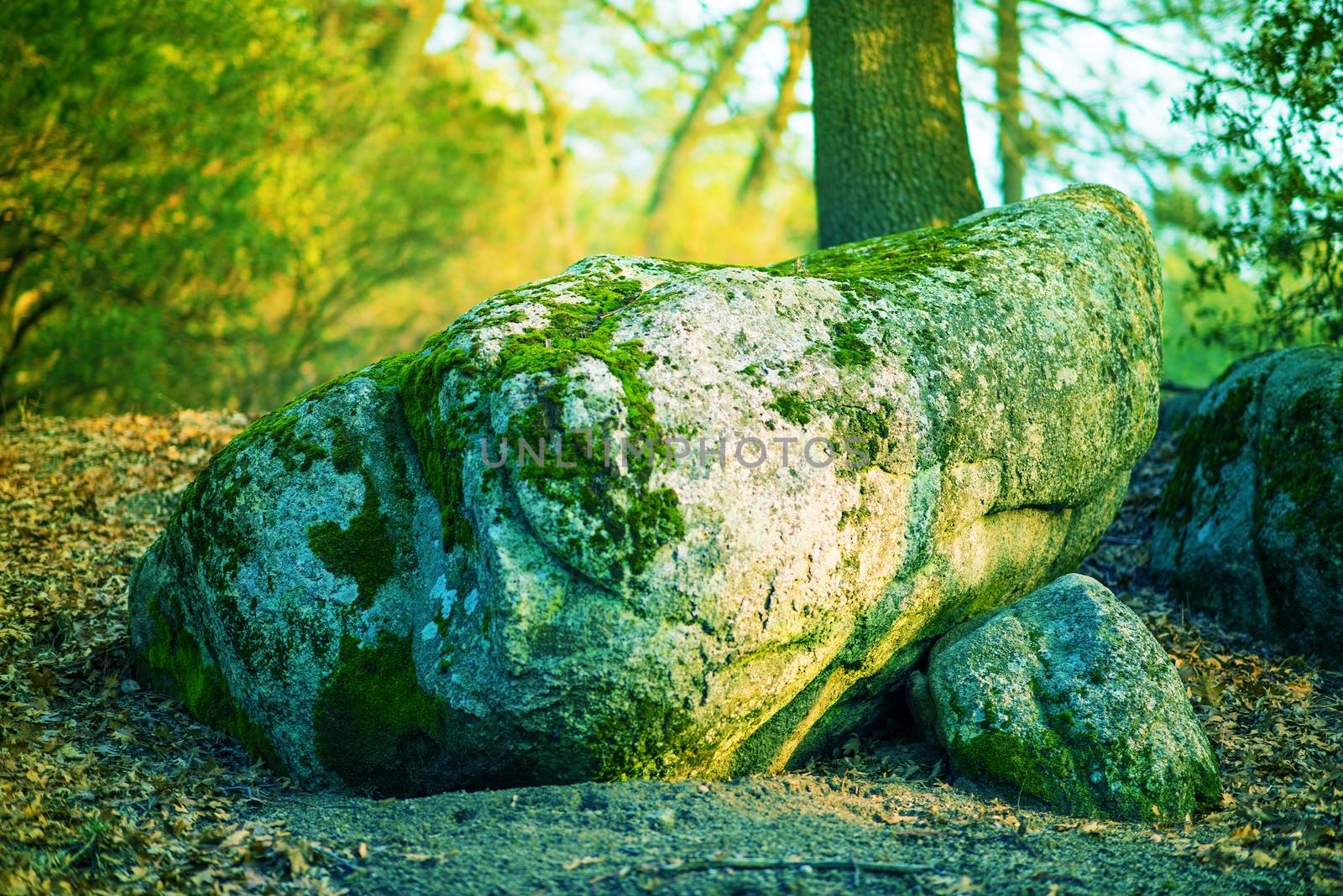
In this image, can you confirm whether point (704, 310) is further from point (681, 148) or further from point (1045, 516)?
point (681, 148)

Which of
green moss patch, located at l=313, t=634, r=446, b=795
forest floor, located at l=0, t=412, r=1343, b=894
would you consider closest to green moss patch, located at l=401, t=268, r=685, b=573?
green moss patch, located at l=313, t=634, r=446, b=795

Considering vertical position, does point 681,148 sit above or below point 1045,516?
above

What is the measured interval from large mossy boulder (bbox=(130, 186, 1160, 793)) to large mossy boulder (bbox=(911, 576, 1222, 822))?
0.35m

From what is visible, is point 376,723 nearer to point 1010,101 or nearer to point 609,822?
point 609,822

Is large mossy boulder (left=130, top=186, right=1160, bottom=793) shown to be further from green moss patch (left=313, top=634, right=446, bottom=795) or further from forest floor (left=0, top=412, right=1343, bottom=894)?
forest floor (left=0, top=412, right=1343, bottom=894)


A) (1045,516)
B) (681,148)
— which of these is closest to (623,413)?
Result: (1045,516)

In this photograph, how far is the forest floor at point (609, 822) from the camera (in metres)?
3.12

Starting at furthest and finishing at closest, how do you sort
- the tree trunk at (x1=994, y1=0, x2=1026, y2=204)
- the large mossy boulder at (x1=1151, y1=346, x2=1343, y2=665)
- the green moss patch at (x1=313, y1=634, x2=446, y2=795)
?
the tree trunk at (x1=994, y1=0, x2=1026, y2=204), the large mossy boulder at (x1=1151, y1=346, x2=1343, y2=665), the green moss patch at (x1=313, y1=634, x2=446, y2=795)

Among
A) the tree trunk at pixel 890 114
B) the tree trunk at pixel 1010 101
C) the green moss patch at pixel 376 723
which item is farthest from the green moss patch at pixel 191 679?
the tree trunk at pixel 1010 101

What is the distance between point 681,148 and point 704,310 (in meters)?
15.2

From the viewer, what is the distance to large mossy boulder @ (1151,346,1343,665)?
522cm

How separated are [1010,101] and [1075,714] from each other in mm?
9984

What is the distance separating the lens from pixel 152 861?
3.21 m

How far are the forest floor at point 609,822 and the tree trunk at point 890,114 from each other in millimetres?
4117
